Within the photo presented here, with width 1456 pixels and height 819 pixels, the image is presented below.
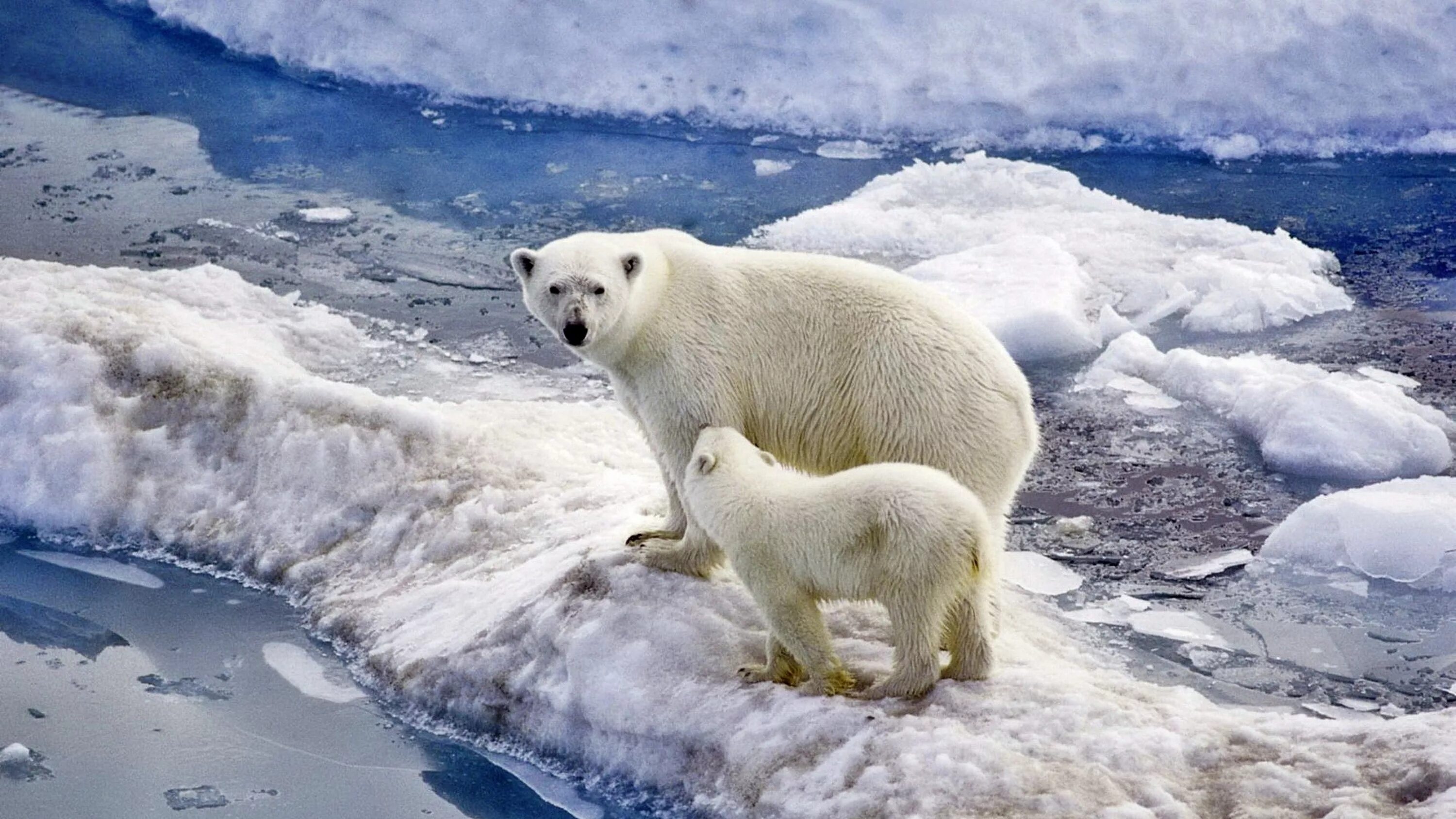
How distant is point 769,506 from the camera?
4141 millimetres

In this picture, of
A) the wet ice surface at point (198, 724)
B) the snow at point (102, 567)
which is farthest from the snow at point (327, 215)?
the wet ice surface at point (198, 724)

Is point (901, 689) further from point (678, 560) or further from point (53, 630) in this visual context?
point (53, 630)

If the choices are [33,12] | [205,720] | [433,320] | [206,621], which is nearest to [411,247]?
[433,320]

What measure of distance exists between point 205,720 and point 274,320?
11.3 ft

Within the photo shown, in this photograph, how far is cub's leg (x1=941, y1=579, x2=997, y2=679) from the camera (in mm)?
4039

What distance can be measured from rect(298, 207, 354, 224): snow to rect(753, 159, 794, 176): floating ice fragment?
288 centimetres

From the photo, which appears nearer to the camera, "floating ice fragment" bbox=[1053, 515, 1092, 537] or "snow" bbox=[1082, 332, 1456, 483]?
"floating ice fragment" bbox=[1053, 515, 1092, 537]

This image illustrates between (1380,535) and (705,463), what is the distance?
2831mm

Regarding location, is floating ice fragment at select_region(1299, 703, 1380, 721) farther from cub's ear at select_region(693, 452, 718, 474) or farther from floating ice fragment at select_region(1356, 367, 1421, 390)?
floating ice fragment at select_region(1356, 367, 1421, 390)

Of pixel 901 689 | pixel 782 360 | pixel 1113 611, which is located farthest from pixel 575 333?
pixel 1113 611

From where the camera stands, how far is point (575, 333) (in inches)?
173

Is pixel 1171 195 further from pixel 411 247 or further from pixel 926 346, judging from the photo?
pixel 926 346

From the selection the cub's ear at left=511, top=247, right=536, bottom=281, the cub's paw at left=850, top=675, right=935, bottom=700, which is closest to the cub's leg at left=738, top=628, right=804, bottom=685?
the cub's paw at left=850, top=675, right=935, bottom=700

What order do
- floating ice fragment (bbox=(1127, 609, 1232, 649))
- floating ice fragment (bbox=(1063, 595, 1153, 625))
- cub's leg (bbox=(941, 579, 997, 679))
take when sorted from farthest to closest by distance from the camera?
1. floating ice fragment (bbox=(1063, 595, 1153, 625))
2. floating ice fragment (bbox=(1127, 609, 1232, 649))
3. cub's leg (bbox=(941, 579, 997, 679))
